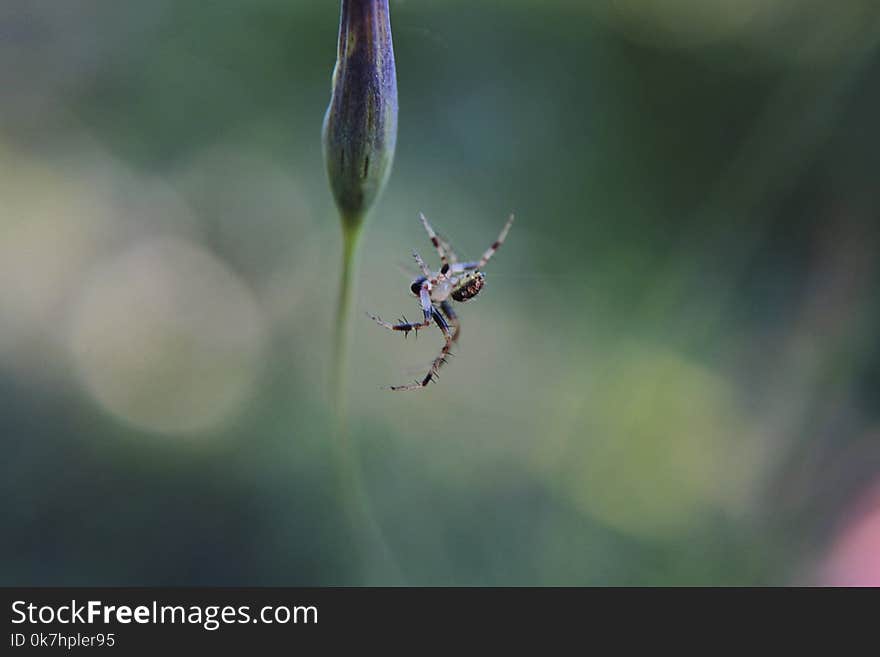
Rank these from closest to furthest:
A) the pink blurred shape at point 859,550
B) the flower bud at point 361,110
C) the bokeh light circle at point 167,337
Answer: the flower bud at point 361,110
the pink blurred shape at point 859,550
the bokeh light circle at point 167,337

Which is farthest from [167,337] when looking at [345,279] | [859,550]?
[859,550]

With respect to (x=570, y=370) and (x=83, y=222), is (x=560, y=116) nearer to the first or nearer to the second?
(x=570, y=370)

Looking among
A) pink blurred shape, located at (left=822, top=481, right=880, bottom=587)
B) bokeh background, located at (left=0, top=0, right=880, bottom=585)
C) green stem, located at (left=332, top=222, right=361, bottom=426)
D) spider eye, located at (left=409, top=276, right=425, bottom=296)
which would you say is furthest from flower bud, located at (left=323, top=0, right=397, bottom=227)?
pink blurred shape, located at (left=822, top=481, right=880, bottom=587)

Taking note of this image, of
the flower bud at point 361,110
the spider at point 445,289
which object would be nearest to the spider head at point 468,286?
the spider at point 445,289

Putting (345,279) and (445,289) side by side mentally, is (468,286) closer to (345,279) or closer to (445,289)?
(445,289)

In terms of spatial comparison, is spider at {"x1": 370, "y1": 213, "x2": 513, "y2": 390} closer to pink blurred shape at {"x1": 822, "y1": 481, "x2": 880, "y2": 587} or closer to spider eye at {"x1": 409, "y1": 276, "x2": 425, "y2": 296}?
spider eye at {"x1": 409, "y1": 276, "x2": 425, "y2": 296}

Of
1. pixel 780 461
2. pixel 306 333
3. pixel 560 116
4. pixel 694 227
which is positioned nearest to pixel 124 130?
pixel 306 333

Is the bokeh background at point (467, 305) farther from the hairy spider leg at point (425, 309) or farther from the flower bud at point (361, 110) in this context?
the flower bud at point (361, 110)
